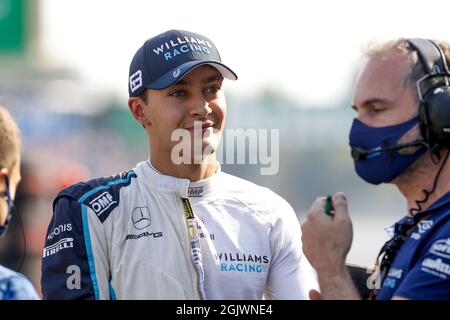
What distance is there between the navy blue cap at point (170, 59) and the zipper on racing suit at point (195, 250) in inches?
20.5

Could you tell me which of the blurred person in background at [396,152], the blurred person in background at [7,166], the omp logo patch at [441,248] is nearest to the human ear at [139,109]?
the blurred person in background at [7,166]

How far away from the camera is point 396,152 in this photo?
2969 millimetres

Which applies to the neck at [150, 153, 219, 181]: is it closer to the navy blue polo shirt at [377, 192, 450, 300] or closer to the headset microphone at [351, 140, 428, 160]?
the headset microphone at [351, 140, 428, 160]

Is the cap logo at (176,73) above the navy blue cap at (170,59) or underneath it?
underneath

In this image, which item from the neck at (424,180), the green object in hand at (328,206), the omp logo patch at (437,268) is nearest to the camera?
the omp logo patch at (437,268)

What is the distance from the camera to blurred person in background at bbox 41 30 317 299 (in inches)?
123

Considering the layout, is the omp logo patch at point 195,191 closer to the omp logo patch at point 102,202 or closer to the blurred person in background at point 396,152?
the omp logo patch at point 102,202

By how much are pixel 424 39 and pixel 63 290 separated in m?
1.59

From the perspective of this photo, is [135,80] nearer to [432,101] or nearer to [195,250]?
[195,250]

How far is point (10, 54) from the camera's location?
1455 centimetres

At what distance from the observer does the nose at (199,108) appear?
3367 mm

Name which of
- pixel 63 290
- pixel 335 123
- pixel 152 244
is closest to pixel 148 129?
pixel 152 244

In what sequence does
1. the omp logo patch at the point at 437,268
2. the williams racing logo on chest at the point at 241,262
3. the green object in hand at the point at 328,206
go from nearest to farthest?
the omp logo patch at the point at 437,268 → the green object in hand at the point at 328,206 → the williams racing logo on chest at the point at 241,262

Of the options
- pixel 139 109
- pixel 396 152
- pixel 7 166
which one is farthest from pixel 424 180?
pixel 7 166
